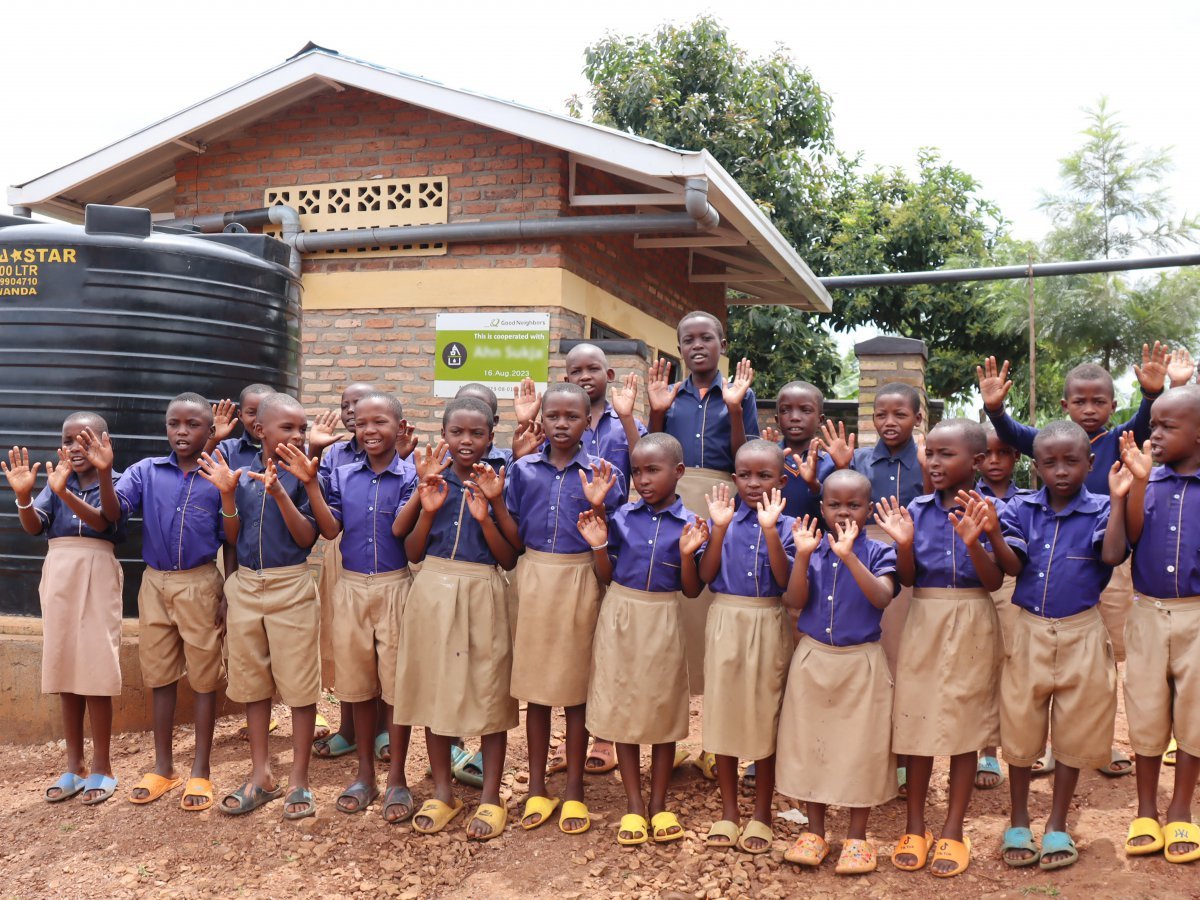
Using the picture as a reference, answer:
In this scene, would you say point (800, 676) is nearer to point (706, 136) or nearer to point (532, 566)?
point (532, 566)

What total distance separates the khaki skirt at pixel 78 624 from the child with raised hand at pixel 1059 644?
3478 mm

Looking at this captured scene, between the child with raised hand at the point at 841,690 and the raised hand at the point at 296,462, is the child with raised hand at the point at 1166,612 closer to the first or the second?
the child with raised hand at the point at 841,690

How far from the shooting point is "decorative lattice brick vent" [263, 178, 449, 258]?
7680 millimetres

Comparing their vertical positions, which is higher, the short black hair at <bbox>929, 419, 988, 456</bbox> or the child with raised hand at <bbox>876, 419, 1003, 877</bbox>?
the short black hair at <bbox>929, 419, 988, 456</bbox>

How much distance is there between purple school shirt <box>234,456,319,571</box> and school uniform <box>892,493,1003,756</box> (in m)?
2.37

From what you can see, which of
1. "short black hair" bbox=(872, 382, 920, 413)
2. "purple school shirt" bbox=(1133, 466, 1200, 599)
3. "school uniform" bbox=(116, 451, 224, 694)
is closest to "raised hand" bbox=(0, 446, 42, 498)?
"school uniform" bbox=(116, 451, 224, 694)

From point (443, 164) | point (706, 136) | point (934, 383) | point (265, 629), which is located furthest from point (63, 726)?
point (934, 383)

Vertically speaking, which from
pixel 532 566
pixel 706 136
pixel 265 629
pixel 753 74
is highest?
pixel 753 74

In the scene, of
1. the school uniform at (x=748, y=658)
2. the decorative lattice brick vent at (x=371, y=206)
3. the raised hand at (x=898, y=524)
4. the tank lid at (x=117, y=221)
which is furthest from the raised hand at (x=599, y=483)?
the decorative lattice brick vent at (x=371, y=206)

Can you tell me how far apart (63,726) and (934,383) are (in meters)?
13.8

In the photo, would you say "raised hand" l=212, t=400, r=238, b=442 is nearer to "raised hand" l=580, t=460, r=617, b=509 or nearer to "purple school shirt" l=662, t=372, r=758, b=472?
"raised hand" l=580, t=460, r=617, b=509

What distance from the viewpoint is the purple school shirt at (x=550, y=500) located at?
4.01 meters

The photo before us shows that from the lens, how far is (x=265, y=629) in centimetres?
426

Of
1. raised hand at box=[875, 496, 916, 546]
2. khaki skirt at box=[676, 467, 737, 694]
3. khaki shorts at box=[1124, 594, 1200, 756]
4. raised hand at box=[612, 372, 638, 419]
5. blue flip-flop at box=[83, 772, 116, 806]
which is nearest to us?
khaki shorts at box=[1124, 594, 1200, 756]
